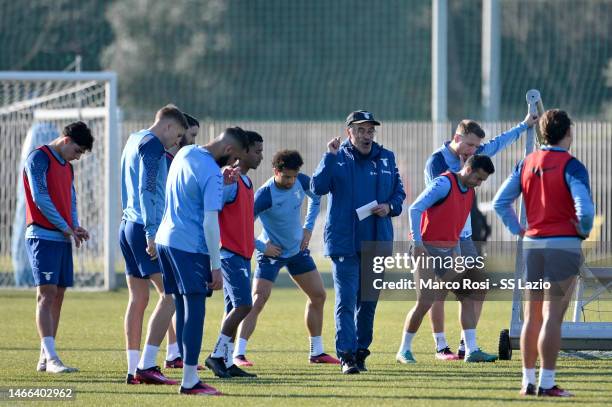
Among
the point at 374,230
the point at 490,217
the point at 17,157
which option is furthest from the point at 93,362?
the point at 490,217

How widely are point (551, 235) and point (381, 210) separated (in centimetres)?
214

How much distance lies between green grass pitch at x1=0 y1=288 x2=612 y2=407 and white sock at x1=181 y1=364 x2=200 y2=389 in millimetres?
160

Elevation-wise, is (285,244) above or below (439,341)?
above

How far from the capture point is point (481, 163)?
1099 cm

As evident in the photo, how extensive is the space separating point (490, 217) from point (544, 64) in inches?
600

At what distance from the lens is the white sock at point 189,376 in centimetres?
951

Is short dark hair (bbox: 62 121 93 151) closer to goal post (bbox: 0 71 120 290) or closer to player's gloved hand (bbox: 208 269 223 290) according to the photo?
player's gloved hand (bbox: 208 269 223 290)

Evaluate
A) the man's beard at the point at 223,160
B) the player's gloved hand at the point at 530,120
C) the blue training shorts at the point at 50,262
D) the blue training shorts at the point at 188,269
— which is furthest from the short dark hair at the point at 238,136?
the player's gloved hand at the point at 530,120

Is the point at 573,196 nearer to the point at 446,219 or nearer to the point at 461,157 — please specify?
→ the point at 446,219

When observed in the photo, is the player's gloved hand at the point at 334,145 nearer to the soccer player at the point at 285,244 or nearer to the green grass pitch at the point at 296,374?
the soccer player at the point at 285,244

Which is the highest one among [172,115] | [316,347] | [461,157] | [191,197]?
[172,115]

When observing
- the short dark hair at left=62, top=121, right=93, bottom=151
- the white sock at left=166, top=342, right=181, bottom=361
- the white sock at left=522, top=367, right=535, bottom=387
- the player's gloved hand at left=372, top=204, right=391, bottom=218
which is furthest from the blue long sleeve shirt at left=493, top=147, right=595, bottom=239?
the short dark hair at left=62, top=121, right=93, bottom=151

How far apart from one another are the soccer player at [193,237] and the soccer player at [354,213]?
64.9 inches

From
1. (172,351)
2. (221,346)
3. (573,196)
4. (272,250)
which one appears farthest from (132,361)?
(573,196)
